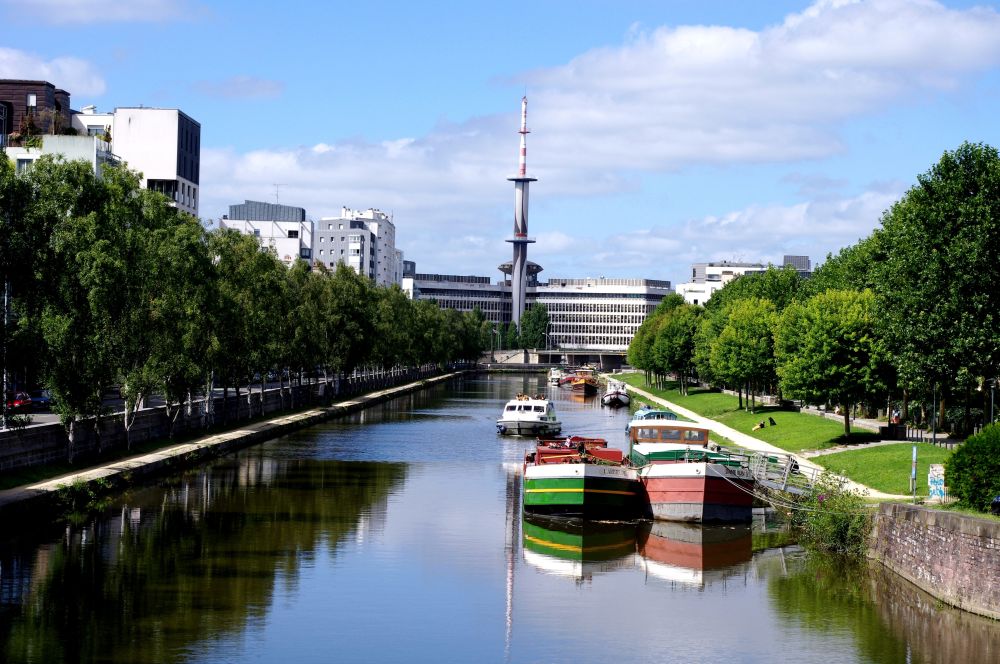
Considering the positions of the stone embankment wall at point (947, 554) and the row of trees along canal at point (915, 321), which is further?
the row of trees along canal at point (915, 321)

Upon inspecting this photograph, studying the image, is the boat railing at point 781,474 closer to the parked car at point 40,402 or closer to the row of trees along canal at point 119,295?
the row of trees along canal at point 119,295

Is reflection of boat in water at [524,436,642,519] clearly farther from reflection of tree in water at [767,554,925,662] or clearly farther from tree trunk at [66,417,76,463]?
tree trunk at [66,417,76,463]

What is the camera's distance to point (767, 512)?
56688mm

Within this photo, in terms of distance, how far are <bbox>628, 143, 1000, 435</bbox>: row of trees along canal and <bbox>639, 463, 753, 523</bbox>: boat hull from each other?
12699 millimetres

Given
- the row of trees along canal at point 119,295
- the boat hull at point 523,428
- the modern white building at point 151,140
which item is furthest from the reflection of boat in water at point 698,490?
the modern white building at point 151,140

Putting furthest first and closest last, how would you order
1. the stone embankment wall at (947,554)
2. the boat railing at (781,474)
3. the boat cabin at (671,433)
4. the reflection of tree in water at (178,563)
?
the boat cabin at (671,433), the boat railing at (781,474), the stone embankment wall at (947,554), the reflection of tree in water at (178,563)

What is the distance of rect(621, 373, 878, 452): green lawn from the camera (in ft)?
241

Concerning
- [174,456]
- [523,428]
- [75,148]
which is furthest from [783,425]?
[75,148]

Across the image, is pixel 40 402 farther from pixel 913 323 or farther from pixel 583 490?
pixel 913 323

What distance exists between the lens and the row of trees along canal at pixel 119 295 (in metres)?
51.2

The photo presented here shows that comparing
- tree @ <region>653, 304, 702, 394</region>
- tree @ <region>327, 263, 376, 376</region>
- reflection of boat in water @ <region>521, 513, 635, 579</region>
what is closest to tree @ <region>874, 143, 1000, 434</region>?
reflection of boat in water @ <region>521, 513, 635, 579</region>

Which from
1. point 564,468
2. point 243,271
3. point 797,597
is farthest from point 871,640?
point 243,271

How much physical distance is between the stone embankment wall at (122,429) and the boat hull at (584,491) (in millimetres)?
19846

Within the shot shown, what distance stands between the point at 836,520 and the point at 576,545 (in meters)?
9.31
